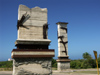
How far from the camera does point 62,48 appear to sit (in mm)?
24625

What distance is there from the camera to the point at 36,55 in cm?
952

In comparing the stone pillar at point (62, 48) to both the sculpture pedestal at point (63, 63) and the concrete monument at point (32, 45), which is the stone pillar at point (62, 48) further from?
the concrete monument at point (32, 45)

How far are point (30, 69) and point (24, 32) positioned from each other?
94.9 inches

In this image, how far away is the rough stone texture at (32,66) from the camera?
9.23 m

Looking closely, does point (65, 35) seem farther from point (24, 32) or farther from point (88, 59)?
point (24, 32)

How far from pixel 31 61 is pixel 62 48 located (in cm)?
1541

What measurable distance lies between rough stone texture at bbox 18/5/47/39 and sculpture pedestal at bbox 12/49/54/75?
1053 millimetres

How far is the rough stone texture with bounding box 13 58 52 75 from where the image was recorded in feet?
30.3

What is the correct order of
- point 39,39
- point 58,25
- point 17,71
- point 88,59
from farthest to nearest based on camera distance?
1. point 88,59
2. point 58,25
3. point 39,39
4. point 17,71

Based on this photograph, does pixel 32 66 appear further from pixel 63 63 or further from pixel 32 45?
pixel 63 63

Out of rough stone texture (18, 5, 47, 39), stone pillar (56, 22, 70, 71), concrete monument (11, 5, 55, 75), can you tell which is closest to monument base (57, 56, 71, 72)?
stone pillar (56, 22, 70, 71)

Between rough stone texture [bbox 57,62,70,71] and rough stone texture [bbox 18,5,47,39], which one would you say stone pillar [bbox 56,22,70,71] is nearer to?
rough stone texture [bbox 57,62,70,71]

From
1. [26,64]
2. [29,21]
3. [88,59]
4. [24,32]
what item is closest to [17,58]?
[26,64]

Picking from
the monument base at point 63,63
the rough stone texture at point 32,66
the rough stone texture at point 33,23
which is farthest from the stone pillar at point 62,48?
the rough stone texture at point 33,23
